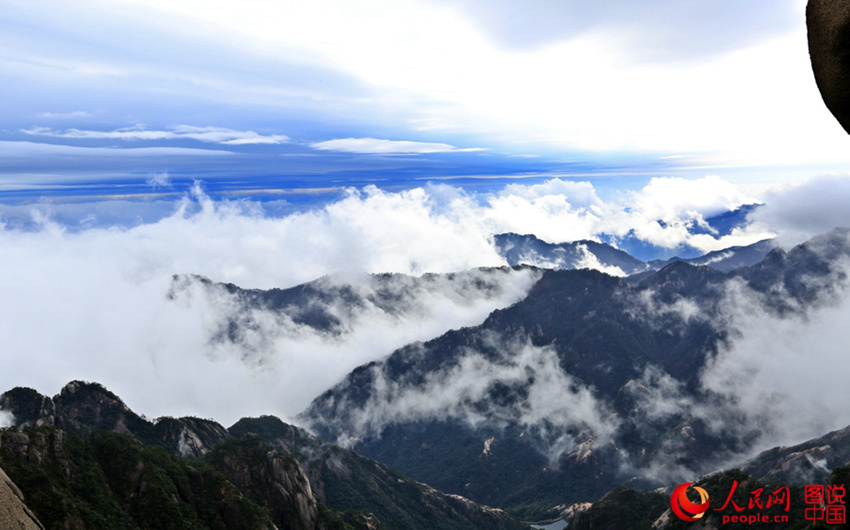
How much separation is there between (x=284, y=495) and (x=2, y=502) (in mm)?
168477

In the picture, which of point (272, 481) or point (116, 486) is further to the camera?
point (272, 481)

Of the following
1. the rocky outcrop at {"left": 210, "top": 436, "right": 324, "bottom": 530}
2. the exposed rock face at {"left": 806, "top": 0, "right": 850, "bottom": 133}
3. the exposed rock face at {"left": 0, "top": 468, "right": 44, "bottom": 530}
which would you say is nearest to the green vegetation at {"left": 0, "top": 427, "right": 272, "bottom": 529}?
the rocky outcrop at {"left": 210, "top": 436, "right": 324, "bottom": 530}

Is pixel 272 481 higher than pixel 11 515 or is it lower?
lower

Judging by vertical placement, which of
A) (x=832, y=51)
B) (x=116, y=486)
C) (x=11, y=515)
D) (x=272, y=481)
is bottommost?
(x=272, y=481)

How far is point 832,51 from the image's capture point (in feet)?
56.1

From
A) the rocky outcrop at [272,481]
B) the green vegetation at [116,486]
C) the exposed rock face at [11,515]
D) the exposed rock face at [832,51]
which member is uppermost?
the exposed rock face at [832,51]

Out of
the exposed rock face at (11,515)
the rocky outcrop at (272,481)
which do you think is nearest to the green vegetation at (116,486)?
the rocky outcrop at (272,481)

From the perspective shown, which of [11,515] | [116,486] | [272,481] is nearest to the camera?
[11,515]

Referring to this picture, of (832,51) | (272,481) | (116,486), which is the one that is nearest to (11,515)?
Result: (832,51)

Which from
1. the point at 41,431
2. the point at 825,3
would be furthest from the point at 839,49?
the point at 41,431

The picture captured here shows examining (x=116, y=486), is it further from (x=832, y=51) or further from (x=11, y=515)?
(x=832, y=51)

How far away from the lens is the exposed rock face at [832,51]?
16359mm

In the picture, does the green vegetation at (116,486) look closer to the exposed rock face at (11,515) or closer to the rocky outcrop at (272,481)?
the rocky outcrop at (272,481)

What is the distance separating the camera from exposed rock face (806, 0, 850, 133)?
1636 centimetres
